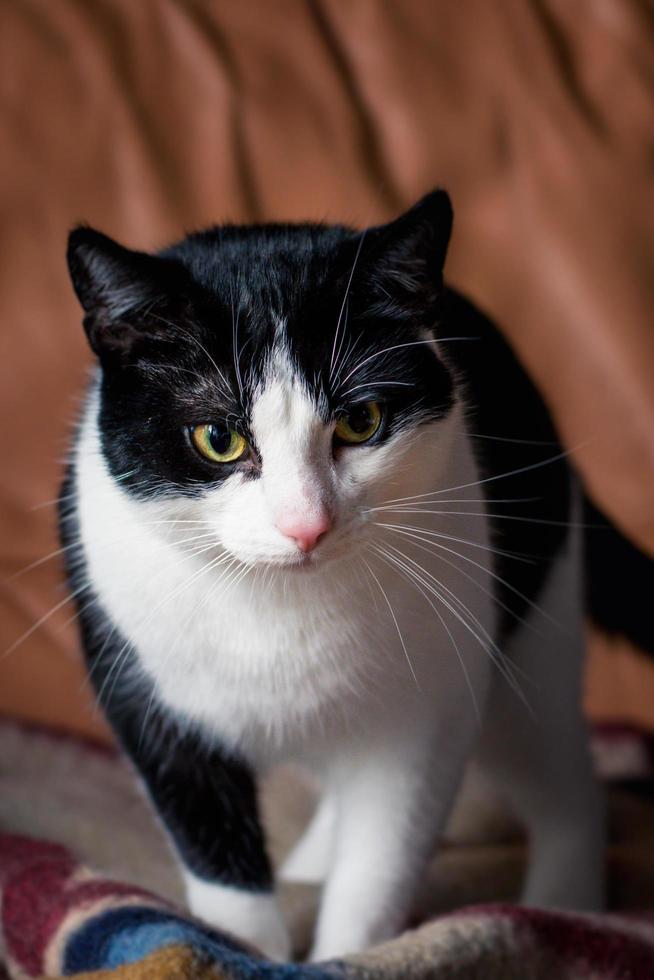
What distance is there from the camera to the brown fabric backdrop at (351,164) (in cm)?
155

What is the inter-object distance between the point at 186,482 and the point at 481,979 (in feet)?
1.36

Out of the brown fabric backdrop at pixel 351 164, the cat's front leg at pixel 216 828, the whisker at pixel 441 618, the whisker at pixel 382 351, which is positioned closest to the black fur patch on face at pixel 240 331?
the whisker at pixel 382 351

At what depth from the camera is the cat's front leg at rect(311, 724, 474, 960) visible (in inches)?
38.8

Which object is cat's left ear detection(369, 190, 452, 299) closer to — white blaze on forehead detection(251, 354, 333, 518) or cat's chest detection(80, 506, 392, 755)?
white blaze on forehead detection(251, 354, 333, 518)

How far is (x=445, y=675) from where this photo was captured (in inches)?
38.0

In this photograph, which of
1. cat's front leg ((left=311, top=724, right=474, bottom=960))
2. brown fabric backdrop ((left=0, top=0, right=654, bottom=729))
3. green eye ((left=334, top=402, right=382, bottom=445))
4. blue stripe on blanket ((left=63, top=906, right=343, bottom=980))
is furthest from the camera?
brown fabric backdrop ((left=0, top=0, right=654, bottom=729))

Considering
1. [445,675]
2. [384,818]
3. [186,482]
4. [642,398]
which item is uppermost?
[186,482]

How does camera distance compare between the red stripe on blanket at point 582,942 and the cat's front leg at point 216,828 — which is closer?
the red stripe on blanket at point 582,942

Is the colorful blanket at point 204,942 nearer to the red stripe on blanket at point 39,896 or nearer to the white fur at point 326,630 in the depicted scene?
the red stripe on blanket at point 39,896

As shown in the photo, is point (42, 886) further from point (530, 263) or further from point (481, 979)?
point (530, 263)

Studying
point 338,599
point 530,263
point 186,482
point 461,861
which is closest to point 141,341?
point 186,482

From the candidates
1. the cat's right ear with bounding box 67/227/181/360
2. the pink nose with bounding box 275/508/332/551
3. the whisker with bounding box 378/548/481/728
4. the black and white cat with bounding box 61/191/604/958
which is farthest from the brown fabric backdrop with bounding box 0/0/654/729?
the pink nose with bounding box 275/508/332/551

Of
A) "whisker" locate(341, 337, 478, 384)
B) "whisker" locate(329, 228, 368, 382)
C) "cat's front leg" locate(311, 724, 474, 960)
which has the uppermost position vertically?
"whisker" locate(329, 228, 368, 382)

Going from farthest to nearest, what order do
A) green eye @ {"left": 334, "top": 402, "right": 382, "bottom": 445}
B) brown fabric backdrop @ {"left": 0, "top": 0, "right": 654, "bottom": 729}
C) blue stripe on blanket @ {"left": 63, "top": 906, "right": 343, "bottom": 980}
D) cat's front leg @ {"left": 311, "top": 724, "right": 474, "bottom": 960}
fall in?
brown fabric backdrop @ {"left": 0, "top": 0, "right": 654, "bottom": 729}, cat's front leg @ {"left": 311, "top": 724, "right": 474, "bottom": 960}, green eye @ {"left": 334, "top": 402, "right": 382, "bottom": 445}, blue stripe on blanket @ {"left": 63, "top": 906, "right": 343, "bottom": 980}
